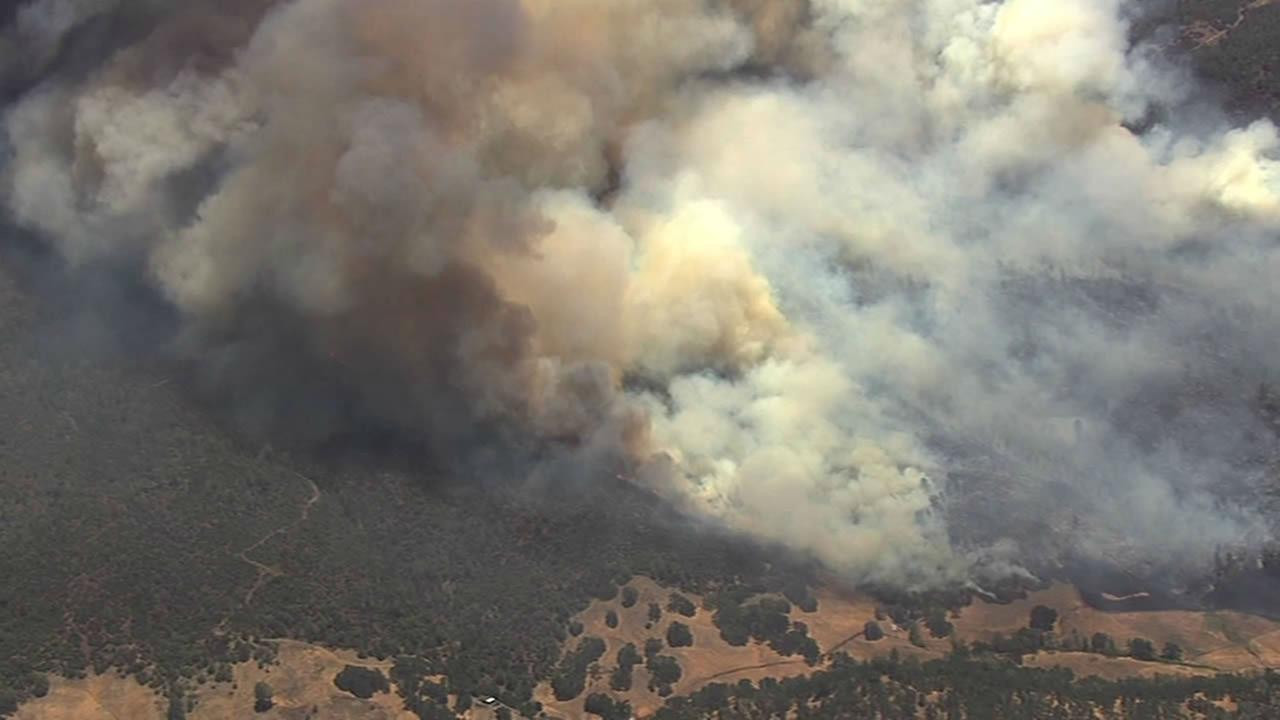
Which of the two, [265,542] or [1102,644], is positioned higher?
[1102,644]

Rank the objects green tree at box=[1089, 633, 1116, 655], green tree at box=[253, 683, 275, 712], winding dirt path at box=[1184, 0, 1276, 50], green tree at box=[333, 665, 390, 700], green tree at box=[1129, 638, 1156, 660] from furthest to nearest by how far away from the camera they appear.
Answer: winding dirt path at box=[1184, 0, 1276, 50]
green tree at box=[1089, 633, 1116, 655]
green tree at box=[1129, 638, 1156, 660]
green tree at box=[333, 665, 390, 700]
green tree at box=[253, 683, 275, 712]

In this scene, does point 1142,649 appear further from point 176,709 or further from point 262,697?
point 176,709

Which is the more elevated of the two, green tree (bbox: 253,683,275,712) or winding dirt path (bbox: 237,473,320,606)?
winding dirt path (bbox: 237,473,320,606)

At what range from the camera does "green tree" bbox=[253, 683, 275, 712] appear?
189ft

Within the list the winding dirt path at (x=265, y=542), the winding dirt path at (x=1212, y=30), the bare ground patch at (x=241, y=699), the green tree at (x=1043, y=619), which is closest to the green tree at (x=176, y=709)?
the bare ground patch at (x=241, y=699)

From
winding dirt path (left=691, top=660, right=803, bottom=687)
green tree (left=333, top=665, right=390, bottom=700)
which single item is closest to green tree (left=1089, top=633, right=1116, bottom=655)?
winding dirt path (left=691, top=660, right=803, bottom=687)

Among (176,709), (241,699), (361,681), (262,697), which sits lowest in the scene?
(176,709)

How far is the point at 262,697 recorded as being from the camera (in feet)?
189

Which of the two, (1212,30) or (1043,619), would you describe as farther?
(1212,30)

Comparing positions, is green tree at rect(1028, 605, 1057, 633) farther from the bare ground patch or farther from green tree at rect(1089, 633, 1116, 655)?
the bare ground patch

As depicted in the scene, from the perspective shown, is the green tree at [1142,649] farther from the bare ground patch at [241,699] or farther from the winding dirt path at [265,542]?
the winding dirt path at [265,542]

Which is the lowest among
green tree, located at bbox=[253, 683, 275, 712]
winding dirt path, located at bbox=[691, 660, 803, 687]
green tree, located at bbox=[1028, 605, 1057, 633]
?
green tree, located at bbox=[253, 683, 275, 712]

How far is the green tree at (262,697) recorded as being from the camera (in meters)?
57.5

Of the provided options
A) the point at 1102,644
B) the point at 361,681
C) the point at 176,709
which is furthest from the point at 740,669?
the point at 176,709
